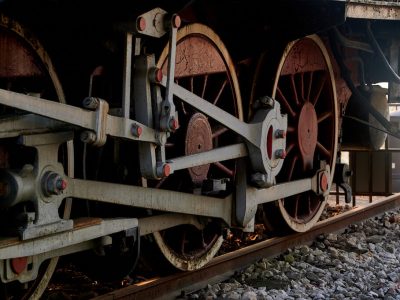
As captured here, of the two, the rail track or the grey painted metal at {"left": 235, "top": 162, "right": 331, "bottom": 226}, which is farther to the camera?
the grey painted metal at {"left": 235, "top": 162, "right": 331, "bottom": 226}

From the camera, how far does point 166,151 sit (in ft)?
14.4

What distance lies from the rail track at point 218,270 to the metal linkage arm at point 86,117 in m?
0.96

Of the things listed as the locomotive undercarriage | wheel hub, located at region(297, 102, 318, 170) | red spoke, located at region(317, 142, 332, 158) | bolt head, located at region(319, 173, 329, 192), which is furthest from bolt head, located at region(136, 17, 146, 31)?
red spoke, located at region(317, 142, 332, 158)

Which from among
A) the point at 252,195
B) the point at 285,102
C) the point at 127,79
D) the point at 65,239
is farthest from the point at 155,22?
the point at 285,102

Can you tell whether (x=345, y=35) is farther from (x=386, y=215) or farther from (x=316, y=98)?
(x=386, y=215)

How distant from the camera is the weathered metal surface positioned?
4754 millimetres

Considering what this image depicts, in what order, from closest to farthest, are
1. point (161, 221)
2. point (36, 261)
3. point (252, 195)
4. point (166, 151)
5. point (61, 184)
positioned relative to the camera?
point (61, 184)
point (36, 261)
point (161, 221)
point (166, 151)
point (252, 195)

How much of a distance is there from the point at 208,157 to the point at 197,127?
38cm

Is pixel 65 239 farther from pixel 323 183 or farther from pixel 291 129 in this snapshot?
pixel 323 183

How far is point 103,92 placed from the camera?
3.94 metres

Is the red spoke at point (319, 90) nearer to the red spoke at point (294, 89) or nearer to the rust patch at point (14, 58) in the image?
the red spoke at point (294, 89)

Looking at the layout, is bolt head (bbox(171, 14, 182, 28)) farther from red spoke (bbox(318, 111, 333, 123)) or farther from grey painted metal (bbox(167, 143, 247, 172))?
red spoke (bbox(318, 111, 333, 123))

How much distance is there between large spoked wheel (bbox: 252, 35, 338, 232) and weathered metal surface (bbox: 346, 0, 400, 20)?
1.92ft

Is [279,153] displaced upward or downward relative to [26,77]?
downward
